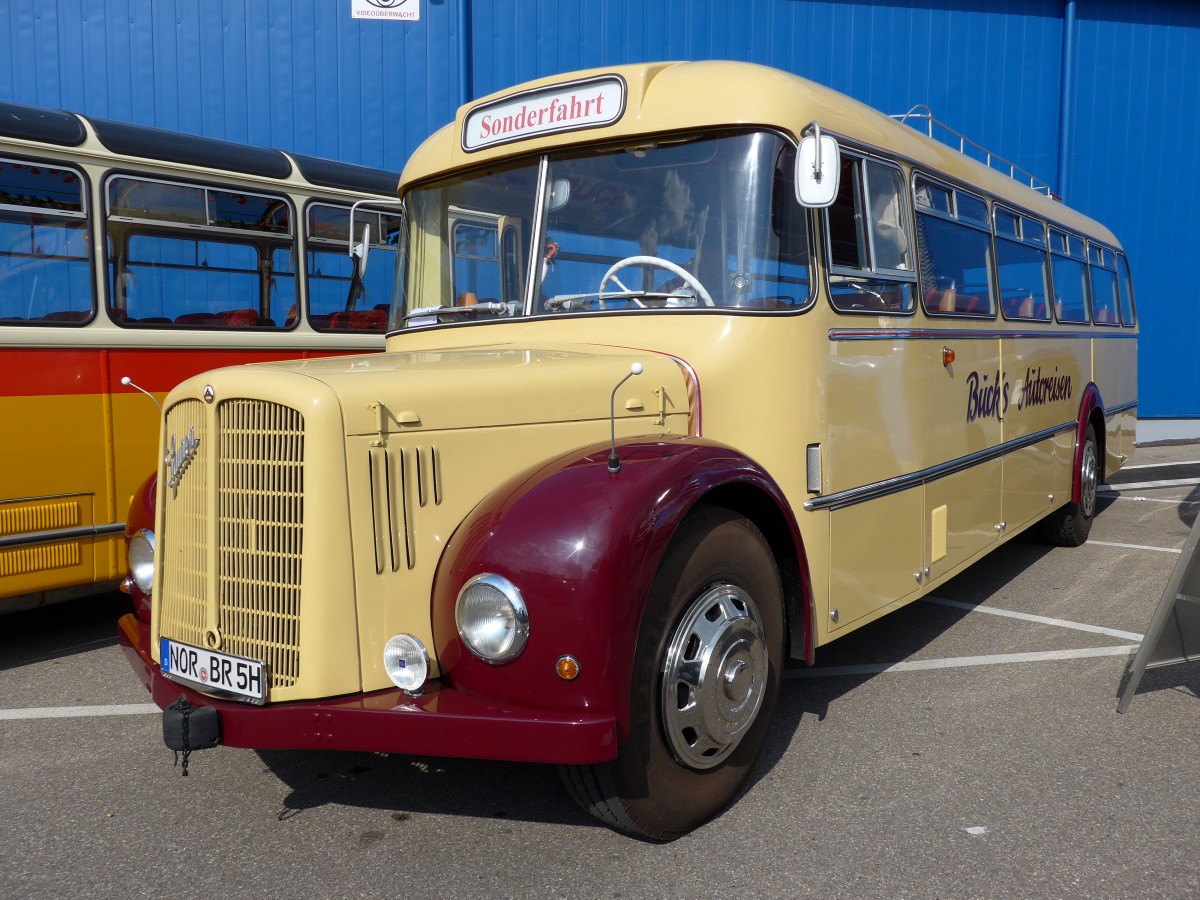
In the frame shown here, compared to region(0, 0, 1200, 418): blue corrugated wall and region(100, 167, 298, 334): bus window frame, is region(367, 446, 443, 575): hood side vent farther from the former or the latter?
region(0, 0, 1200, 418): blue corrugated wall

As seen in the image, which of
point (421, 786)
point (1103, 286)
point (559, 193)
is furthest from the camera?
point (1103, 286)

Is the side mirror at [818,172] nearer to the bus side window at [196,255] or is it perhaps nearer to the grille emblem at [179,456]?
the grille emblem at [179,456]

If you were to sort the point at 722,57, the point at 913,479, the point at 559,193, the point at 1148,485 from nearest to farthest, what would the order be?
1. the point at 559,193
2. the point at 913,479
3. the point at 1148,485
4. the point at 722,57

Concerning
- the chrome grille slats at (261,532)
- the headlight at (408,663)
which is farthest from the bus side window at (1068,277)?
the chrome grille slats at (261,532)

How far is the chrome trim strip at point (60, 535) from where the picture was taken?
496 centimetres

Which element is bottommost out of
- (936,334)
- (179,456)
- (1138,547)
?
(1138,547)

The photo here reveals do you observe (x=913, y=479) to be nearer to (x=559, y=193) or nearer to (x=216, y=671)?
(x=559, y=193)

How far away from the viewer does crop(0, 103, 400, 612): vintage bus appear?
507 cm

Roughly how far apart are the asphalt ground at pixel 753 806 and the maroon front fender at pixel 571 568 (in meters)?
0.60

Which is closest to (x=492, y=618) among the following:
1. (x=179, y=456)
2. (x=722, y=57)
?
(x=179, y=456)

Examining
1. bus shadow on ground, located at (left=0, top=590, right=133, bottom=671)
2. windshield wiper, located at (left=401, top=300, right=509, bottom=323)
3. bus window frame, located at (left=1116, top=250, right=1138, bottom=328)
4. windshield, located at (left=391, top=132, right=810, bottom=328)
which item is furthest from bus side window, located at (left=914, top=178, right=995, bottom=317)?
bus shadow on ground, located at (left=0, top=590, right=133, bottom=671)

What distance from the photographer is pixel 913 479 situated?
4.45 metres

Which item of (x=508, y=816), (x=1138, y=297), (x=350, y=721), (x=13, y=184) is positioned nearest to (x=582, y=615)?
(x=350, y=721)

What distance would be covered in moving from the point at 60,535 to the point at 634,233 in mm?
3397
